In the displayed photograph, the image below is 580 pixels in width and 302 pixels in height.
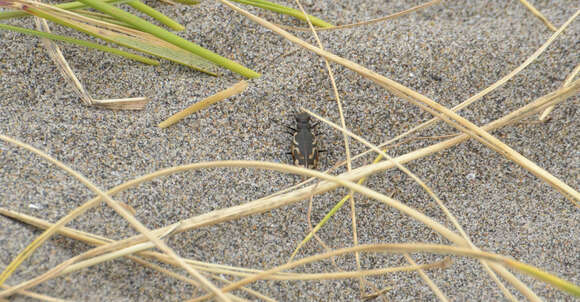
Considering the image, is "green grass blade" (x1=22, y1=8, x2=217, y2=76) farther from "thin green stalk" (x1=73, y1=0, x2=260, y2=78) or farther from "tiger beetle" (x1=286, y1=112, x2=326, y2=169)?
"tiger beetle" (x1=286, y1=112, x2=326, y2=169)

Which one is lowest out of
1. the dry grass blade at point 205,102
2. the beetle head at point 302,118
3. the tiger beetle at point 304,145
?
the tiger beetle at point 304,145

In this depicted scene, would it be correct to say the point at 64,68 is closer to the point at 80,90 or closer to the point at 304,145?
the point at 80,90

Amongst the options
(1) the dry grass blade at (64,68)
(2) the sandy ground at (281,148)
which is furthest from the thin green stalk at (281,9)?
(1) the dry grass blade at (64,68)

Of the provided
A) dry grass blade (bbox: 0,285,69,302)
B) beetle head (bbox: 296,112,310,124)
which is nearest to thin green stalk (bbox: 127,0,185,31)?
beetle head (bbox: 296,112,310,124)

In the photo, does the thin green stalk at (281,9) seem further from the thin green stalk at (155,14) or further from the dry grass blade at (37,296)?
the dry grass blade at (37,296)

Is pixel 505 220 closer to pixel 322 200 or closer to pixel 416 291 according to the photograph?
pixel 416 291

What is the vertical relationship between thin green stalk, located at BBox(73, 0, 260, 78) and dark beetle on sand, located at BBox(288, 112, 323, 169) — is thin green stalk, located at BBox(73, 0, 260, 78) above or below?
above
